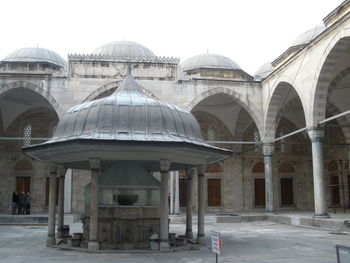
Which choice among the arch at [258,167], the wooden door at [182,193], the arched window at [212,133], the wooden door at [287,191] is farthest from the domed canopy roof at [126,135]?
the wooden door at [287,191]

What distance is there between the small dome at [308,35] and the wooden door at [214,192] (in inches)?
342

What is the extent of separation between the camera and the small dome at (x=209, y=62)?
81.1ft

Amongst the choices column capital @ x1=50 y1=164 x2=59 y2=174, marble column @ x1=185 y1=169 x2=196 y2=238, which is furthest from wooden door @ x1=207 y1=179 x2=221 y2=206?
column capital @ x1=50 y1=164 x2=59 y2=174

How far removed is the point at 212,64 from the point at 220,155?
16644 millimetres

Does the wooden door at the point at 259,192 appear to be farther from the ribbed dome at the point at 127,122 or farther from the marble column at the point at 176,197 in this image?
the ribbed dome at the point at 127,122

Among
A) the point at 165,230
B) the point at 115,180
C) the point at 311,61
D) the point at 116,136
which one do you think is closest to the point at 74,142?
the point at 116,136

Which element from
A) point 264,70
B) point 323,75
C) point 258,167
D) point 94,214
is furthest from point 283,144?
point 94,214

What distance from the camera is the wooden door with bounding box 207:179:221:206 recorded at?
2284 centimetres

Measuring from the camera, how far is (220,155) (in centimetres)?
879

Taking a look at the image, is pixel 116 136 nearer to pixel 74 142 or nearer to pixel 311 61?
pixel 74 142

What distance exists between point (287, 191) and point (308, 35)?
8645mm

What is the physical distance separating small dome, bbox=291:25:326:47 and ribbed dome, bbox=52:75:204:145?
16529 mm

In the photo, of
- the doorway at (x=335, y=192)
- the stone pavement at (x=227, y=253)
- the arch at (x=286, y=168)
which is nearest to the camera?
the stone pavement at (x=227, y=253)

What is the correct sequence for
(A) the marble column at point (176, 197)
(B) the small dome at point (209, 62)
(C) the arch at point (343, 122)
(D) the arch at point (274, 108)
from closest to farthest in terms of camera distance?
1. (A) the marble column at point (176, 197)
2. (D) the arch at point (274, 108)
3. (C) the arch at point (343, 122)
4. (B) the small dome at point (209, 62)
